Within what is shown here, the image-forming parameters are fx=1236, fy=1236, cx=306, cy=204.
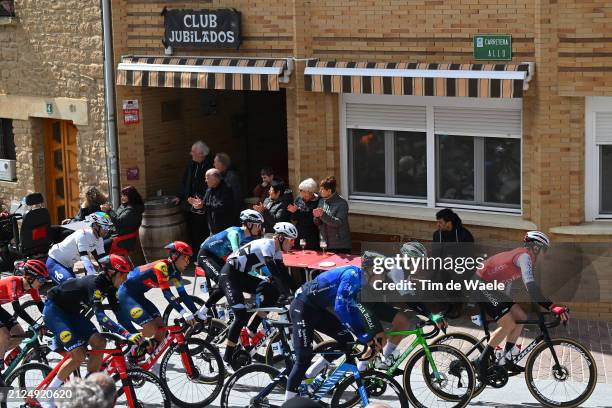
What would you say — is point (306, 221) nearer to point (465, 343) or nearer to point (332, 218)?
point (332, 218)

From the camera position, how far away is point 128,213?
1862cm

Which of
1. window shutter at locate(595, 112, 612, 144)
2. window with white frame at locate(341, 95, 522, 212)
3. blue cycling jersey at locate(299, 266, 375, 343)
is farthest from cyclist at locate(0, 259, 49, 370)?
window shutter at locate(595, 112, 612, 144)

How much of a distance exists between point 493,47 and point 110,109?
6.75 m

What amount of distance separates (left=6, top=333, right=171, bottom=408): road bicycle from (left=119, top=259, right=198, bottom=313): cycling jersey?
0.64 m

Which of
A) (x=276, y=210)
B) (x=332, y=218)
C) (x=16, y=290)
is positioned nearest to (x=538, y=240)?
(x=332, y=218)

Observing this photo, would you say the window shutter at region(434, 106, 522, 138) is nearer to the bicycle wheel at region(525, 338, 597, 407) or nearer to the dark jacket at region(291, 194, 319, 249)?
the dark jacket at region(291, 194, 319, 249)

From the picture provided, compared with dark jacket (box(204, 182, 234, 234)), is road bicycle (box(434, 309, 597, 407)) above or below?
below

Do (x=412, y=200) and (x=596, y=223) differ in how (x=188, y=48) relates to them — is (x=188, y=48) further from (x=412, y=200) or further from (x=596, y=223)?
(x=596, y=223)

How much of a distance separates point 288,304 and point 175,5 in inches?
263

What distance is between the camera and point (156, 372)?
13.3 meters

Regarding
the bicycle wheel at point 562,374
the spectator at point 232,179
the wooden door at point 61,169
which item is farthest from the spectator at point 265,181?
the bicycle wheel at point 562,374

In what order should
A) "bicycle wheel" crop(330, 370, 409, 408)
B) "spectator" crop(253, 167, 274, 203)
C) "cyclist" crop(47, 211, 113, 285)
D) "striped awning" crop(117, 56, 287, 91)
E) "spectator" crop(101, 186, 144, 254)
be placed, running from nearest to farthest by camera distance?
"bicycle wheel" crop(330, 370, 409, 408)
"cyclist" crop(47, 211, 113, 285)
"striped awning" crop(117, 56, 287, 91)
"spectator" crop(253, 167, 274, 203)
"spectator" crop(101, 186, 144, 254)

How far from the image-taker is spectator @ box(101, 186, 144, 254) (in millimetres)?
18625

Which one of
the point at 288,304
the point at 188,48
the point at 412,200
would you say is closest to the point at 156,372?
the point at 288,304
